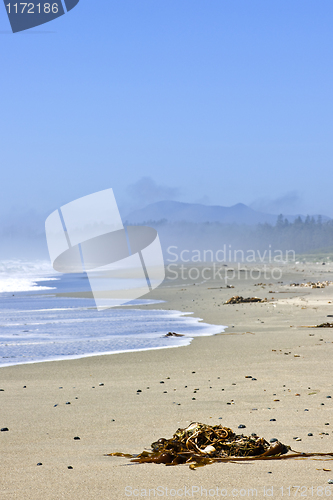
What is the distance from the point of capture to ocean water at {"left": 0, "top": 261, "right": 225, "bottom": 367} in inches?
480

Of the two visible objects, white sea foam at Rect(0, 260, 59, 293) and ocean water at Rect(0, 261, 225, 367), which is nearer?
ocean water at Rect(0, 261, 225, 367)

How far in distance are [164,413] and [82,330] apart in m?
9.24

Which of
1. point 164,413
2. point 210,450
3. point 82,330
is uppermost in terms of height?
point 210,450

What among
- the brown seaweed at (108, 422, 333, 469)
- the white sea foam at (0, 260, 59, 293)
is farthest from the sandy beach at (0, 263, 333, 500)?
the white sea foam at (0, 260, 59, 293)

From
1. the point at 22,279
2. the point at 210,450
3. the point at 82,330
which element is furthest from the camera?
the point at 22,279

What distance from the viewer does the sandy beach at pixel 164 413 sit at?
422cm

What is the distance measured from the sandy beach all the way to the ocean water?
1.01m

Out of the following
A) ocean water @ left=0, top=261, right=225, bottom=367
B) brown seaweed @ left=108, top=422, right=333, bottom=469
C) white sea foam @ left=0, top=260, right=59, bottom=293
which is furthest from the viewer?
white sea foam @ left=0, top=260, right=59, bottom=293

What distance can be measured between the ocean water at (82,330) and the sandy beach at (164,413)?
1.01m

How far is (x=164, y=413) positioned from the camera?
6.82 m

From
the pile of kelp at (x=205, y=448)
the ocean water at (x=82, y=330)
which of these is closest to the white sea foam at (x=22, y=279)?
the ocean water at (x=82, y=330)

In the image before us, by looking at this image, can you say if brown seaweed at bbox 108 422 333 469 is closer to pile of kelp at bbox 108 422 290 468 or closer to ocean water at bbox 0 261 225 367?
pile of kelp at bbox 108 422 290 468

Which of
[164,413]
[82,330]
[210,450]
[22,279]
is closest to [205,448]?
[210,450]

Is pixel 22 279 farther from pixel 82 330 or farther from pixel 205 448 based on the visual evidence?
pixel 205 448
